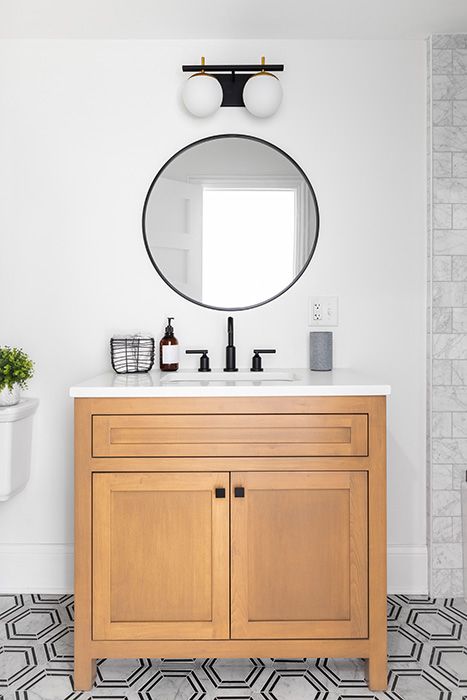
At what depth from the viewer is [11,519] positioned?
96.6 inches

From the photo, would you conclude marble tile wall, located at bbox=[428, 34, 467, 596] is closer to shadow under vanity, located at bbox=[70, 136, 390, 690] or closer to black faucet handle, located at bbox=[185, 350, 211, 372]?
shadow under vanity, located at bbox=[70, 136, 390, 690]

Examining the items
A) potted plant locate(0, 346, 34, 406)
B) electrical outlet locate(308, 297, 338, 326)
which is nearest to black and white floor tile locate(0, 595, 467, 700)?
potted plant locate(0, 346, 34, 406)

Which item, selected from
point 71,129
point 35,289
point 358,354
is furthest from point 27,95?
point 358,354

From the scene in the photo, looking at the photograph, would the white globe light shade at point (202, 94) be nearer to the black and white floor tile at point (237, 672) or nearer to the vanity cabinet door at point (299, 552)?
the vanity cabinet door at point (299, 552)

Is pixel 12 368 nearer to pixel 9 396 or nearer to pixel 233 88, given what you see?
pixel 9 396

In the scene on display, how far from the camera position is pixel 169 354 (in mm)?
2314

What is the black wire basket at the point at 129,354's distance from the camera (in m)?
2.25

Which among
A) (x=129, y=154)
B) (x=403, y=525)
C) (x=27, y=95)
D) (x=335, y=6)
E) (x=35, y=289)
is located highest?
(x=335, y=6)

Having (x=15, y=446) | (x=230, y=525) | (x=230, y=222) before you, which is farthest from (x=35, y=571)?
(x=230, y=222)

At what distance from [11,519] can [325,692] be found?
55.8 inches

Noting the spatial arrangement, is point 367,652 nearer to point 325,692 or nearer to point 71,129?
point 325,692

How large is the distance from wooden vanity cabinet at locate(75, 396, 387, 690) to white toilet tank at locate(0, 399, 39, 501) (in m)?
0.55

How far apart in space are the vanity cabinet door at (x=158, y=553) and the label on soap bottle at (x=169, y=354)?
63 centimetres

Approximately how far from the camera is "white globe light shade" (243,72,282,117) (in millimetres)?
2273
